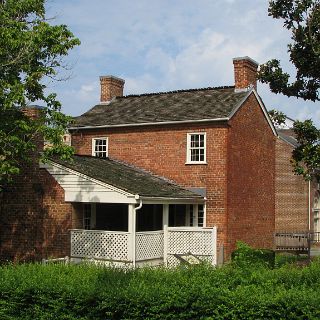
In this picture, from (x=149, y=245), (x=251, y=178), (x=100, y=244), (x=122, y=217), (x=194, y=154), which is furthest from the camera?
(x=251, y=178)

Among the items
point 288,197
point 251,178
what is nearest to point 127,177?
point 251,178

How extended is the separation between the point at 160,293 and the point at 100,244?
1194 cm

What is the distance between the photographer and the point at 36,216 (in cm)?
2244

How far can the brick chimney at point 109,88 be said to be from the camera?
109 feet

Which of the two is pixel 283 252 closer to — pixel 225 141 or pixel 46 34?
pixel 225 141

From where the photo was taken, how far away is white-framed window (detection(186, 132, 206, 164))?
27109mm

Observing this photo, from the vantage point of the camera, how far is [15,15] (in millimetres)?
16406

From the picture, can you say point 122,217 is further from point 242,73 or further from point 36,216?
point 242,73

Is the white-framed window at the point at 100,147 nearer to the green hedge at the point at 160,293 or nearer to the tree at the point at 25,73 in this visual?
the tree at the point at 25,73

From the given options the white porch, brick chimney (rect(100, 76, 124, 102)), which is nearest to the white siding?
the white porch

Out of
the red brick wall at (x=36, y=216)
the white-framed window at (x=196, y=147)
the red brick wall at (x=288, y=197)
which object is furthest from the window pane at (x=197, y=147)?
the red brick wall at (x=288, y=197)

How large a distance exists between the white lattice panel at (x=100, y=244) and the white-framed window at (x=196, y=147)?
7.41 m

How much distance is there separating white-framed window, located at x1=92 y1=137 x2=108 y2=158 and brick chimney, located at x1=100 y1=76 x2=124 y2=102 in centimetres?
376

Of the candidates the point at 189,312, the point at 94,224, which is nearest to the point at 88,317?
the point at 189,312
